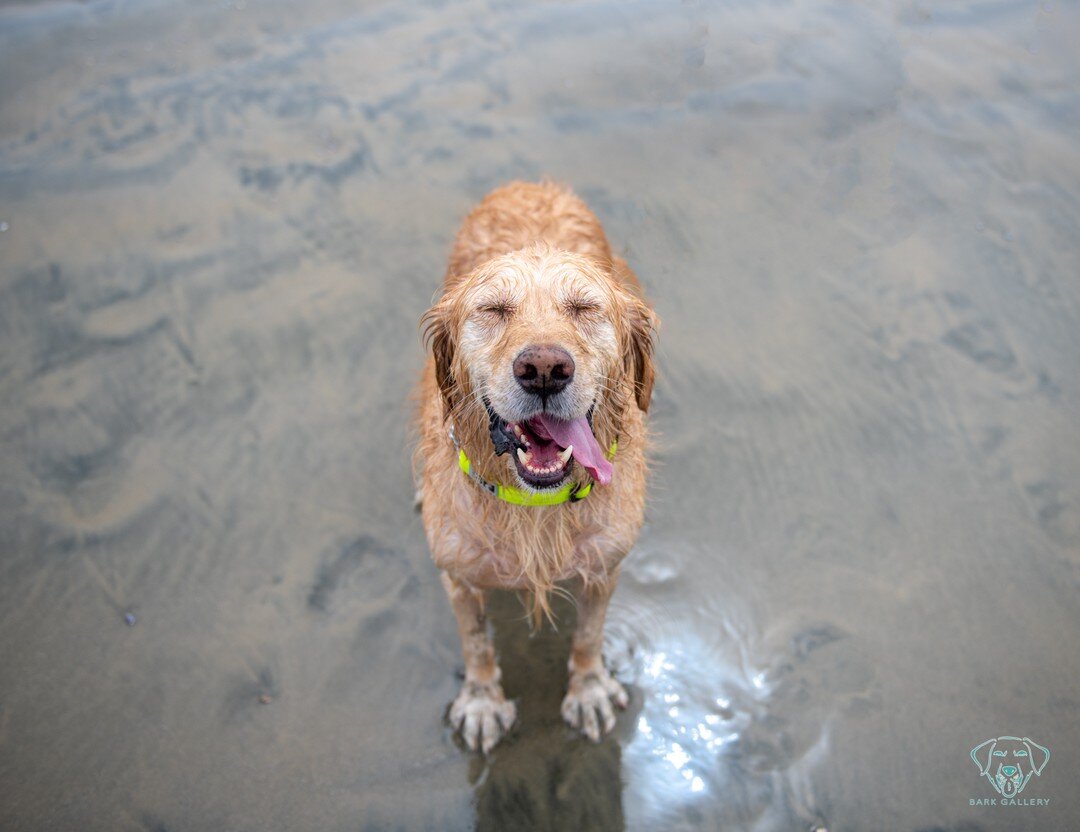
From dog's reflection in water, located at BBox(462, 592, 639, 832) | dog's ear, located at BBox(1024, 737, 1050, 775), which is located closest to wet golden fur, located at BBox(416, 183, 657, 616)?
dog's reflection in water, located at BBox(462, 592, 639, 832)

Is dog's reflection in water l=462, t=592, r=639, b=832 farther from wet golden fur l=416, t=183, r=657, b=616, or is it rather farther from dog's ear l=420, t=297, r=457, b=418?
dog's ear l=420, t=297, r=457, b=418

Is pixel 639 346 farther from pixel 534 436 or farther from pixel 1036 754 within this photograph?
pixel 1036 754

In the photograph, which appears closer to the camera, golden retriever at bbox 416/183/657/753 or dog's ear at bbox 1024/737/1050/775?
golden retriever at bbox 416/183/657/753

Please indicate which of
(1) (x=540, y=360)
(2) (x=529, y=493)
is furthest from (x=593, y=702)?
(1) (x=540, y=360)

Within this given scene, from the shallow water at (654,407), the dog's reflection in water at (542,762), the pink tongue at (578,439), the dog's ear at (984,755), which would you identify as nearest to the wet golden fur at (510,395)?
the pink tongue at (578,439)

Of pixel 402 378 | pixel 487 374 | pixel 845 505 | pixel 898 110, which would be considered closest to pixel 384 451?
pixel 402 378

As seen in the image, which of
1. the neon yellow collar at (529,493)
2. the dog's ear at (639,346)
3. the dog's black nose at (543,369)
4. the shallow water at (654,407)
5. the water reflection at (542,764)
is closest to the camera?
the dog's black nose at (543,369)

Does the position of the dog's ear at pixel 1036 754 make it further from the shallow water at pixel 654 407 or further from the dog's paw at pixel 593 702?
the dog's paw at pixel 593 702

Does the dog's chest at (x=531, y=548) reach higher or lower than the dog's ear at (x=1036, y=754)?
higher

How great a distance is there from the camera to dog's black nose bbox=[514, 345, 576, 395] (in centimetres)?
225

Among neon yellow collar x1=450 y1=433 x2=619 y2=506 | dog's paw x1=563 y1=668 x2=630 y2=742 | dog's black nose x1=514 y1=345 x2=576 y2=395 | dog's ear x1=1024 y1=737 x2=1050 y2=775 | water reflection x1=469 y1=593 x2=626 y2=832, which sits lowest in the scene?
dog's ear x1=1024 y1=737 x2=1050 y2=775

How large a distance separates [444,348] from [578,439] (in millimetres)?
635

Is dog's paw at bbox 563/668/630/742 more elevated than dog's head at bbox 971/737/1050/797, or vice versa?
dog's paw at bbox 563/668/630/742

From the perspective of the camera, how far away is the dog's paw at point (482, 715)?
10.7 feet
